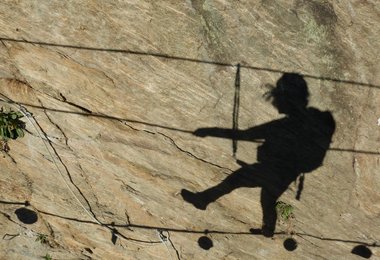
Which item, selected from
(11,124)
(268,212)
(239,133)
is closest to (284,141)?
(239,133)

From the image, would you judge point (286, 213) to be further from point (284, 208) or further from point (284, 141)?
point (284, 141)

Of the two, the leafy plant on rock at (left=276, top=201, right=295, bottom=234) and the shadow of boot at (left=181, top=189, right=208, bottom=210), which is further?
the shadow of boot at (left=181, top=189, right=208, bottom=210)

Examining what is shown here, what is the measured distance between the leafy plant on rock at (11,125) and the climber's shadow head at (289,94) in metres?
5.51

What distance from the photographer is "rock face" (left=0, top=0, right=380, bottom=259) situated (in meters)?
9.80

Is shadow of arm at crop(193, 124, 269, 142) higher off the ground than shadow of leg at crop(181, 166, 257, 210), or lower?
higher

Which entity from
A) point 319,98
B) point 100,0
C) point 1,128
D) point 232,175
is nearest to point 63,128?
point 1,128

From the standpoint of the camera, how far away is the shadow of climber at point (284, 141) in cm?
1012

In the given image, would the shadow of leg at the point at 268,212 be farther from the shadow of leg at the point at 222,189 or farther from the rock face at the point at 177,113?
the shadow of leg at the point at 222,189

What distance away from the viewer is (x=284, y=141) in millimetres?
10422

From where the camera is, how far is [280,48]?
987 cm

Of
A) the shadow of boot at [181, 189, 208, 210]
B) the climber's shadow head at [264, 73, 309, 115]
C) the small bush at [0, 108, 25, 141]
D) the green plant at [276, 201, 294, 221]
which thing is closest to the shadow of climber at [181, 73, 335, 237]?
the climber's shadow head at [264, 73, 309, 115]

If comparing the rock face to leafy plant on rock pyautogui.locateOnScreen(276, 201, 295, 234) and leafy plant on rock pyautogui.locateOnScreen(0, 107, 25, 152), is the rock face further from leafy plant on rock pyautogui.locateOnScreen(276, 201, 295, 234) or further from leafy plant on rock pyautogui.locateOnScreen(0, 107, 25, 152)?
leafy plant on rock pyautogui.locateOnScreen(0, 107, 25, 152)

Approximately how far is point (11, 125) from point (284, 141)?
6050 millimetres

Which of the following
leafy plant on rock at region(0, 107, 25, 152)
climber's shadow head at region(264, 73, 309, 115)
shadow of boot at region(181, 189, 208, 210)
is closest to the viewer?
climber's shadow head at region(264, 73, 309, 115)
